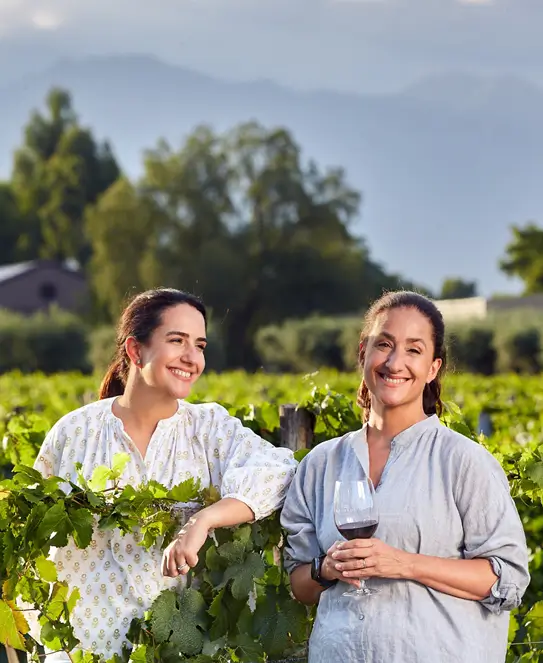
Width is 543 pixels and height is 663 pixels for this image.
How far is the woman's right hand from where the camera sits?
2.99 m

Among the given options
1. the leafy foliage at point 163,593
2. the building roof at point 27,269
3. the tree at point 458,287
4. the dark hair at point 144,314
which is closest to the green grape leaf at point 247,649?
the leafy foliage at point 163,593

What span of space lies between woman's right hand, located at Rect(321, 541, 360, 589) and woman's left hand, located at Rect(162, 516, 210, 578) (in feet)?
1.20

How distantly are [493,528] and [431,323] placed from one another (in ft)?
2.01

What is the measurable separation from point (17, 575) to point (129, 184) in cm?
6586

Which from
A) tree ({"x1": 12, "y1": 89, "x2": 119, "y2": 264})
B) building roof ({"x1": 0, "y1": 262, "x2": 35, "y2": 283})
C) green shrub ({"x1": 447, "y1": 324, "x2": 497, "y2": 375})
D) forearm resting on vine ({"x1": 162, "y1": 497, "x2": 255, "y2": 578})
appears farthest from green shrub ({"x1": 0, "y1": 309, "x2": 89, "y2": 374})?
forearm resting on vine ({"x1": 162, "y1": 497, "x2": 255, "y2": 578})

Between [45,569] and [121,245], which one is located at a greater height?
[121,245]

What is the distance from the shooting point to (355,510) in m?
2.92

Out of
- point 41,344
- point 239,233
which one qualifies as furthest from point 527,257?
point 41,344

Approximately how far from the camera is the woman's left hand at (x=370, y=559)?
9.62 feet

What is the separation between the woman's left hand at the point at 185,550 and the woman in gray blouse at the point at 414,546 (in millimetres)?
286

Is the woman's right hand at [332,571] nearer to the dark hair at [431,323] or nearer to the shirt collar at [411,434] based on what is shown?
the shirt collar at [411,434]

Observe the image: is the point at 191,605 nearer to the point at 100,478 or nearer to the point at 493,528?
the point at 100,478

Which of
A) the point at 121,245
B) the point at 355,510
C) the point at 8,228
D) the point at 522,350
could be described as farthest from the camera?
the point at 8,228

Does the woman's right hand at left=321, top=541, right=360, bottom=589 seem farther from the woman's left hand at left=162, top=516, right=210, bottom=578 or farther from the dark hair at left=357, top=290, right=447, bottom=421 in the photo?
the dark hair at left=357, top=290, right=447, bottom=421
